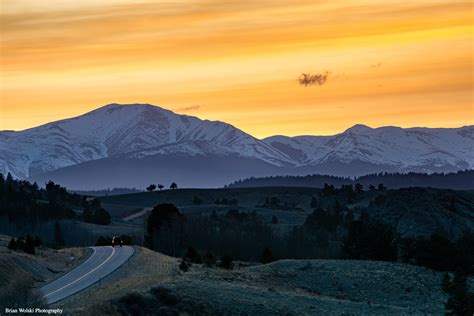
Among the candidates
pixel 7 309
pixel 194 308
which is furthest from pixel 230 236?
pixel 7 309

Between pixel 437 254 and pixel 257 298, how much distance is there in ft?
105

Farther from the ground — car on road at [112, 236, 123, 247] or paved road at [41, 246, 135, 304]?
car on road at [112, 236, 123, 247]

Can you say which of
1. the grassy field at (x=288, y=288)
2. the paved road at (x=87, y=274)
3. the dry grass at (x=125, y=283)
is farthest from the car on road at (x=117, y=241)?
the dry grass at (x=125, y=283)

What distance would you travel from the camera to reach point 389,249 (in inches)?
4107

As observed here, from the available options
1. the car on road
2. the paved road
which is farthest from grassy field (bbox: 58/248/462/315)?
the car on road

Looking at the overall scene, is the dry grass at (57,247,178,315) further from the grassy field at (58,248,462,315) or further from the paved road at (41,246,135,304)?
the paved road at (41,246,135,304)

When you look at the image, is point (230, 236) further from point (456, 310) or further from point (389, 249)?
point (456, 310)

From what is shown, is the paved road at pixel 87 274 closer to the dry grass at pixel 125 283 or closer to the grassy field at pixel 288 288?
the dry grass at pixel 125 283

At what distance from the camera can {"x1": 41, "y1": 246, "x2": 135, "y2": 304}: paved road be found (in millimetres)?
68688

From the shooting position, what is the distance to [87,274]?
81.4 meters

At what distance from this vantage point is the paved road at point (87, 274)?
68.7m

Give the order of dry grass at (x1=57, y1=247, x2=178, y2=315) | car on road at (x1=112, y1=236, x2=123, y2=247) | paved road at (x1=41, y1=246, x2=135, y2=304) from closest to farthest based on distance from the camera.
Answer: dry grass at (x1=57, y1=247, x2=178, y2=315), paved road at (x1=41, y1=246, x2=135, y2=304), car on road at (x1=112, y1=236, x2=123, y2=247)

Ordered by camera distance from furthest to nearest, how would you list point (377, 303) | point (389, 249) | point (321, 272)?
point (389, 249) < point (321, 272) < point (377, 303)

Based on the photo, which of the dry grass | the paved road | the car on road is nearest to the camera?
the dry grass
